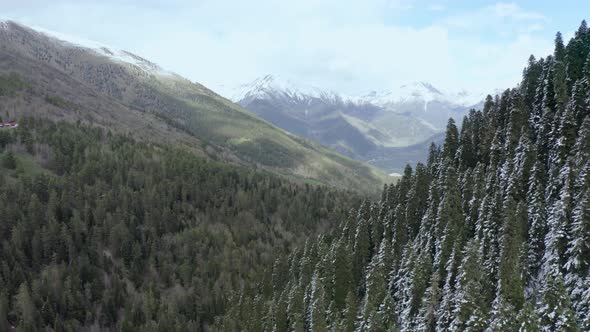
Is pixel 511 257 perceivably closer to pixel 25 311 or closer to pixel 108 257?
pixel 25 311

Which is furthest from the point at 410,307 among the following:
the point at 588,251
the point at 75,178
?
the point at 75,178

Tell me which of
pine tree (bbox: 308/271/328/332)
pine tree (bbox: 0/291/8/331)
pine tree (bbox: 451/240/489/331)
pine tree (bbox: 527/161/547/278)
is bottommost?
pine tree (bbox: 0/291/8/331)

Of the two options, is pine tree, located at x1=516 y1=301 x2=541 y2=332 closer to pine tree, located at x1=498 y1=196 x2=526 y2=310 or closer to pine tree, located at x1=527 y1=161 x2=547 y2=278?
pine tree, located at x1=498 y1=196 x2=526 y2=310

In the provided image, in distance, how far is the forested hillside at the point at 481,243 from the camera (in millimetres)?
61375

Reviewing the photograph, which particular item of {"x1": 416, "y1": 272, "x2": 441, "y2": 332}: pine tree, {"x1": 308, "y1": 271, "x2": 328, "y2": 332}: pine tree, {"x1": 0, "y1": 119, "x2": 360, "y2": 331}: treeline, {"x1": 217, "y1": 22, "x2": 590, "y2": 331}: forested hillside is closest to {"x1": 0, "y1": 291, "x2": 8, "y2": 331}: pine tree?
{"x1": 0, "y1": 119, "x2": 360, "y2": 331}: treeline

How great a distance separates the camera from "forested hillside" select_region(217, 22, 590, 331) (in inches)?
2416

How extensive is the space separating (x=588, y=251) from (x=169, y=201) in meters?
167

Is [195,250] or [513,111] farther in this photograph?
[195,250]

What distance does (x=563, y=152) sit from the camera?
3285 inches

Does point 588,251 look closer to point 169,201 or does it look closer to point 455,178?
point 455,178

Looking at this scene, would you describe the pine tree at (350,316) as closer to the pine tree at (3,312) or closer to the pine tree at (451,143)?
the pine tree at (451,143)

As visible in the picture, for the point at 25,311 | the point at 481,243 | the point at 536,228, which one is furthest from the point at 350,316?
the point at 25,311

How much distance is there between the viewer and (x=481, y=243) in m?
77.4

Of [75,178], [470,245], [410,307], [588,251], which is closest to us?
[588,251]
